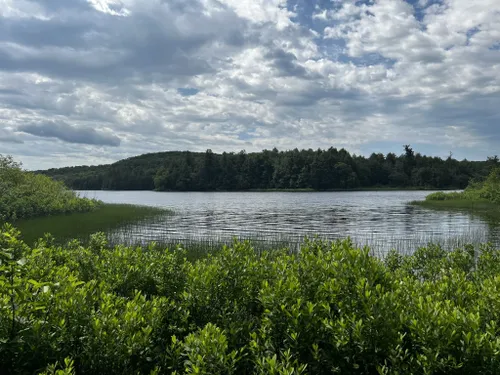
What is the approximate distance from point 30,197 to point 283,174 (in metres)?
138

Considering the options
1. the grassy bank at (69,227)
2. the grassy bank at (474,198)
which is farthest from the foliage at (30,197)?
the grassy bank at (474,198)

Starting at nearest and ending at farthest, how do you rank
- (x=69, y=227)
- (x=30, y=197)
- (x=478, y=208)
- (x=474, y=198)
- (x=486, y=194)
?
1. (x=69, y=227)
2. (x=30, y=197)
3. (x=478, y=208)
4. (x=486, y=194)
5. (x=474, y=198)

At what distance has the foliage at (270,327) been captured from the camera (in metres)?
4.40

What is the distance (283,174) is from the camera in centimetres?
17538

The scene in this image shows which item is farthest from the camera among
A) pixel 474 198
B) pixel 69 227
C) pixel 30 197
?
pixel 474 198

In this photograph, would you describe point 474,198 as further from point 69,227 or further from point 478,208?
point 69,227

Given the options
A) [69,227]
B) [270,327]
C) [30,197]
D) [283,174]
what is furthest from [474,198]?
[283,174]

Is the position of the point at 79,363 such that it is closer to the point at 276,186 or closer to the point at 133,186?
the point at 276,186

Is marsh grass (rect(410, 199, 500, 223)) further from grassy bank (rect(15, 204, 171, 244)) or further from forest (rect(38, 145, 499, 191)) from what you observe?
forest (rect(38, 145, 499, 191))

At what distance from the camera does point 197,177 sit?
168 metres

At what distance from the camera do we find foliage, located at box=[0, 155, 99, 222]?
3984cm

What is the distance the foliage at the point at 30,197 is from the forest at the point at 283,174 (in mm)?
112338

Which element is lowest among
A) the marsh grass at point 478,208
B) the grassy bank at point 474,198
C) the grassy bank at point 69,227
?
the grassy bank at point 69,227

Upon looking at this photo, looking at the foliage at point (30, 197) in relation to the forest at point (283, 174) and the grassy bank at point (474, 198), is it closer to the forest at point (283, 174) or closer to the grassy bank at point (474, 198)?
the grassy bank at point (474, 198)
